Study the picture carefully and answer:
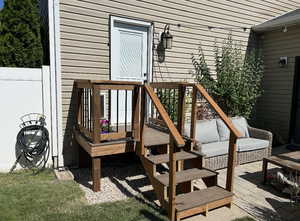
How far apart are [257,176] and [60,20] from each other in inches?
162

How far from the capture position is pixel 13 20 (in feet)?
12.6

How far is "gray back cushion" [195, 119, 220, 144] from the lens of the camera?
4305mm

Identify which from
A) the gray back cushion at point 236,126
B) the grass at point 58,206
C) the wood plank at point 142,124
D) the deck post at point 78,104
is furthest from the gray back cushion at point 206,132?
the deck post at point 78,104

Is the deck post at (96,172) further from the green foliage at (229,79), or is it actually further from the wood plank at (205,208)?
the green foliage at (229,79)

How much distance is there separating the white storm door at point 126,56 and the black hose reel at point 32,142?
128cm

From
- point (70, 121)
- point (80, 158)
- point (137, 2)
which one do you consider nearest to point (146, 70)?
point (137, 2)

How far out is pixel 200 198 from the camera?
267 cm

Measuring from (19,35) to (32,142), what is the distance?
179 cm

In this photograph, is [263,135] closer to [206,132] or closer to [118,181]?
[206,132]

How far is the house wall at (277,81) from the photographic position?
568cm

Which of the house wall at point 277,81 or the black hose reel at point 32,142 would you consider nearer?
the black hose reel at point 32,142

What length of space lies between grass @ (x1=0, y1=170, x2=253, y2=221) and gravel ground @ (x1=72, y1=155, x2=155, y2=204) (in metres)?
0.15

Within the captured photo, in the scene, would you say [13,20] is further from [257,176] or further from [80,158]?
[257,176]

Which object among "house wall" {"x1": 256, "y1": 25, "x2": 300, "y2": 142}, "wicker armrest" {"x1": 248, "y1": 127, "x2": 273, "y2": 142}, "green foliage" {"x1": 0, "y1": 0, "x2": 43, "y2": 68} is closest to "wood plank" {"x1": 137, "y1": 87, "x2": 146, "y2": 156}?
"green foliage" {"x1": 0, "y1": 0, "x2": 43, "y2": 68}
